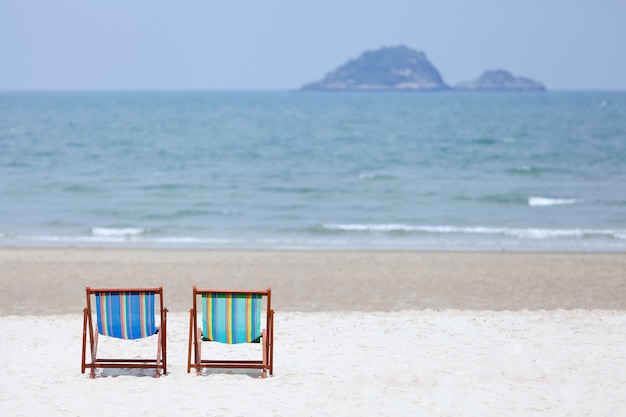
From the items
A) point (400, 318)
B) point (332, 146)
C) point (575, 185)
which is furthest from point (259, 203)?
point (332, 146)

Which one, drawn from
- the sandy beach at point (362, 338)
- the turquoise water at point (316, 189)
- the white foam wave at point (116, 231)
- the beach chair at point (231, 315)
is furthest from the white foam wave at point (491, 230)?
the beach chair at point (231, 315)

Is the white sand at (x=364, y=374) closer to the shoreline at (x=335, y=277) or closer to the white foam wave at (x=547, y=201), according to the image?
the shoreline at (x=335, y=277)

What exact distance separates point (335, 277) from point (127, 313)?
269 inches

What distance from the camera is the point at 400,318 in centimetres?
1022

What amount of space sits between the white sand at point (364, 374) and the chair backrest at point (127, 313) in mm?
474

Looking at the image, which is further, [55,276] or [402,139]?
[402,139]

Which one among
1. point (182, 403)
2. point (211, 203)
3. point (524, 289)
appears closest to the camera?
point (182, 403)

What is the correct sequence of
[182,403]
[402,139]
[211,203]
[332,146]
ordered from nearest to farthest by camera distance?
[182,403], [211,203], [332,146], [402,139]

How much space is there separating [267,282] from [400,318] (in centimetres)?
366

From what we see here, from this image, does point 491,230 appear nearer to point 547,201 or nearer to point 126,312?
point 547,201

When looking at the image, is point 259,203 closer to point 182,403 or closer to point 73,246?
point 73,246

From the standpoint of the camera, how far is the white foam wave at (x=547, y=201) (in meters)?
24.3

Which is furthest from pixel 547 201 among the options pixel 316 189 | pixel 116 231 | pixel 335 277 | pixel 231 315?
pixel 231 315

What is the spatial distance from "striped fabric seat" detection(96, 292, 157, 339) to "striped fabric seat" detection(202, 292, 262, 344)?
1.55 feet
